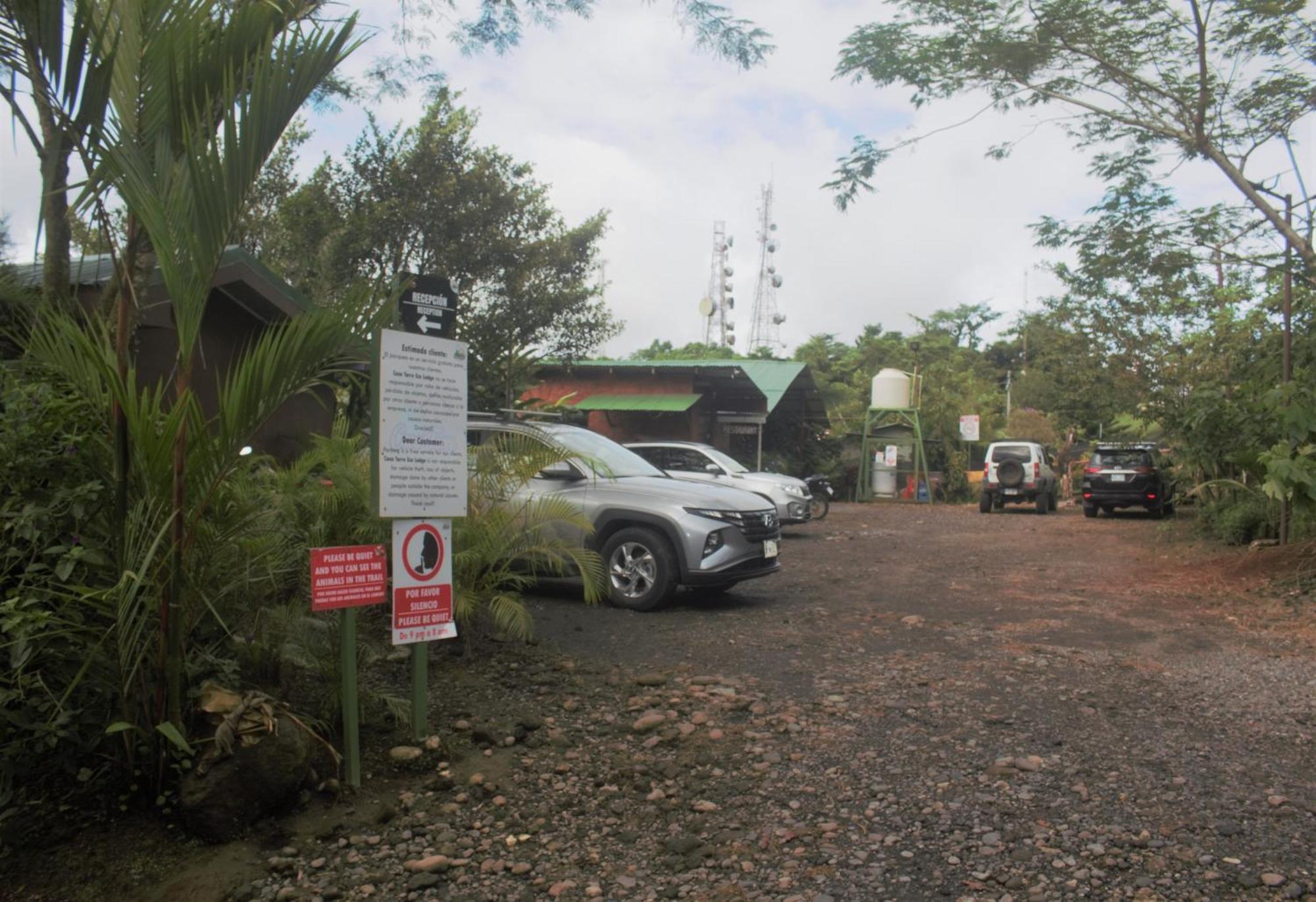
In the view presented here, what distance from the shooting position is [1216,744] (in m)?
5.14

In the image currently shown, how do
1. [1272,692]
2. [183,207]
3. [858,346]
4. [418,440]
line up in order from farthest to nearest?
[858,346] → [1272,692] → [418,440] → [183,207]

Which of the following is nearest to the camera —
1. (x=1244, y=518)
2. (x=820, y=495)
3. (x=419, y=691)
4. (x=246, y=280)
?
(x=419, y=691)

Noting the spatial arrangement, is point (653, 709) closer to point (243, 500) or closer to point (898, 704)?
point (898, 704)

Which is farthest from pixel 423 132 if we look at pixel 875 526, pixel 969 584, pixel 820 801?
pixel 820 801

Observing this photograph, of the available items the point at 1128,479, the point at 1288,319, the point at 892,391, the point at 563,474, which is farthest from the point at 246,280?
the point at 892,391

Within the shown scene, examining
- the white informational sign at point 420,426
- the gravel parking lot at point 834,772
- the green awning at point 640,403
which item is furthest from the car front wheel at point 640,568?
the green awning at point 640,403

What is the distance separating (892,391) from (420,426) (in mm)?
26348

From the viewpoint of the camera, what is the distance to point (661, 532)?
29.1 feet

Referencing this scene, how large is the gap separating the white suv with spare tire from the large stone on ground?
72.8 feet

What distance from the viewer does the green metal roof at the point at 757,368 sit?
85.4ft

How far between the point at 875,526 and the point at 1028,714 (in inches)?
550

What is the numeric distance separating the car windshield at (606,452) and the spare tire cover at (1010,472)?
16.0 meters

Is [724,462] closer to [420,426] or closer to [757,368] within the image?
[420,426]

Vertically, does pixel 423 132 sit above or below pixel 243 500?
above
